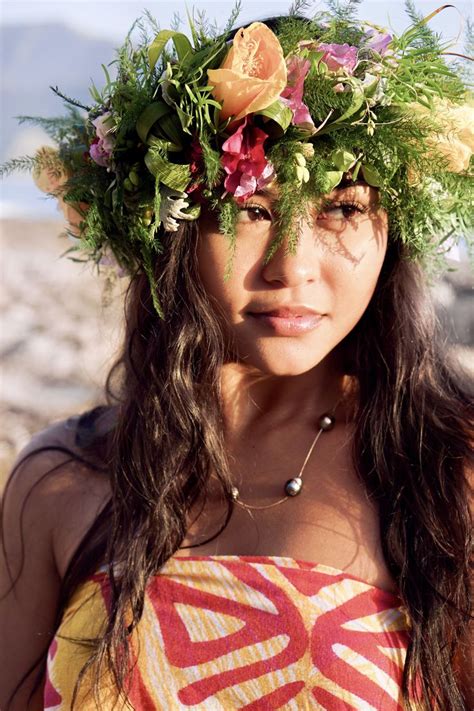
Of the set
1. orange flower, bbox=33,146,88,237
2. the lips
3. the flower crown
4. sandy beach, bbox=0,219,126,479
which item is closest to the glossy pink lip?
the lips

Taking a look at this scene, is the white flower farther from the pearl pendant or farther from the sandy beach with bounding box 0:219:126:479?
the sandy beach with bounding box 0:219:126:479

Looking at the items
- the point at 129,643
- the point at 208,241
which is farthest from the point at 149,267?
the point at 129,643

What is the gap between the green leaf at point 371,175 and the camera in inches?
69.9

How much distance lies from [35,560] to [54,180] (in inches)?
36.7

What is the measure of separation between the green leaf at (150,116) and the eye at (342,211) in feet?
1.22

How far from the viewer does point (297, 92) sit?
1721 millimetres

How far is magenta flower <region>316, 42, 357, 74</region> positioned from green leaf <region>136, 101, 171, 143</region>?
1.07ft

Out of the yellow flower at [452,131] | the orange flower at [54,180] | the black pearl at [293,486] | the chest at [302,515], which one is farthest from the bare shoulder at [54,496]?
the yellow flower at [452,131]

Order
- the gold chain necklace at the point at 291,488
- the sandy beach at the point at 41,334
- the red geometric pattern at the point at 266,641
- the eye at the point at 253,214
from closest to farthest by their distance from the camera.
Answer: the red geometric pattern at the point at 266,641 < the eye at the point at 253,214 < the gold chain necklace at the point at 291,488 < the sandy beach at the point at 41,334

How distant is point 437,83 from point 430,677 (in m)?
1.16

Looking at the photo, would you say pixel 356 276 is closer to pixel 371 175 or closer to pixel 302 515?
pixel 371 175

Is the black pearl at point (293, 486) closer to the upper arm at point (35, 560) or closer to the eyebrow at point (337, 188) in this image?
the upper arm at point (35, 560)

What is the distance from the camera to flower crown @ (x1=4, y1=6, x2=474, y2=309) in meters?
1.72

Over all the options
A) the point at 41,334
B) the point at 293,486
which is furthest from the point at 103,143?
the point at 41,334
